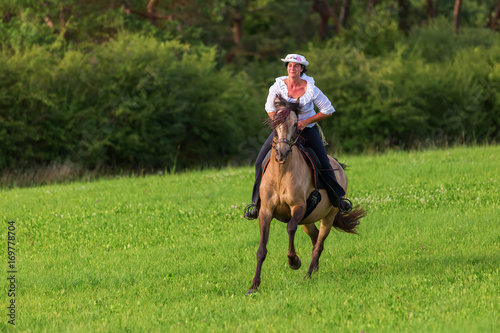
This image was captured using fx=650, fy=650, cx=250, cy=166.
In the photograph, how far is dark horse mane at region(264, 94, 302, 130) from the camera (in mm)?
8742

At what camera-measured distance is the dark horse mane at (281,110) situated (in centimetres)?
874

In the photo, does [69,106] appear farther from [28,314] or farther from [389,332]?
[389,332]

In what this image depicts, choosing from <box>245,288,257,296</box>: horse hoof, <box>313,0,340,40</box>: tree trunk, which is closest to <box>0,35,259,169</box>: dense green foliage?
<box>245,288,257,296</box>: horse hoof

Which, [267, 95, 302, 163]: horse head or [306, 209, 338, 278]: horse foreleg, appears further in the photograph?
[306, 209, 338, 278]: horse foreleg

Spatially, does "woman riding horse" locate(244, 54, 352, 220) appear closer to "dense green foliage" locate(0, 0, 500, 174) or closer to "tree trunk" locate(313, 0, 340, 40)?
"dense green foliage" locate(0, 0, 500, 174)

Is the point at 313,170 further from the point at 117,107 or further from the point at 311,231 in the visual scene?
the point at 117,107

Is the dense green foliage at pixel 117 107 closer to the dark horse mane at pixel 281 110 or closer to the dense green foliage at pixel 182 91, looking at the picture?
the dense green foliage at pixel 182 91

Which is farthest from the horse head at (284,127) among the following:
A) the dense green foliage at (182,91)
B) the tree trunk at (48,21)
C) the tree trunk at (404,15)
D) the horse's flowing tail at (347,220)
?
the tree trunk at (404,15)

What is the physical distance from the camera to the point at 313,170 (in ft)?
31.2

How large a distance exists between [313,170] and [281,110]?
1.17 meters

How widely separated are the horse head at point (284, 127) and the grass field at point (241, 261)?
6.25 ft

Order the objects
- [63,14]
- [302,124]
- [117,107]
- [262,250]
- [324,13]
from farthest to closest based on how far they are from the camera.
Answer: [324,13] → [63,14] → [117,107] → [302,124] → [262,250]

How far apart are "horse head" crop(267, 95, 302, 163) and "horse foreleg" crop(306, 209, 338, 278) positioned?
199 cm

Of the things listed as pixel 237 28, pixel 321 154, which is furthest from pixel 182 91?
pixel 237 28
